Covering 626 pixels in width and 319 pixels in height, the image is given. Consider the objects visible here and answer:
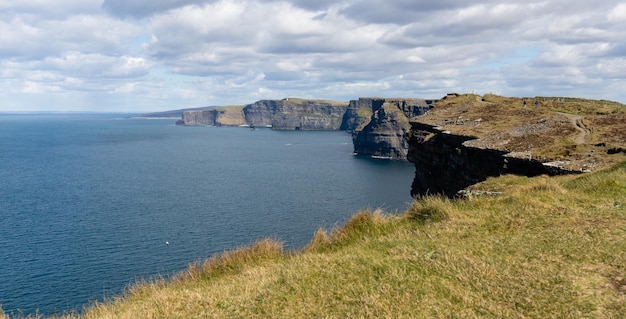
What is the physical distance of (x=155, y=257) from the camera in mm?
52969

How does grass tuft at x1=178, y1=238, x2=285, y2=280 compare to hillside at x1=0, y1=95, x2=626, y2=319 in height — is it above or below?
below

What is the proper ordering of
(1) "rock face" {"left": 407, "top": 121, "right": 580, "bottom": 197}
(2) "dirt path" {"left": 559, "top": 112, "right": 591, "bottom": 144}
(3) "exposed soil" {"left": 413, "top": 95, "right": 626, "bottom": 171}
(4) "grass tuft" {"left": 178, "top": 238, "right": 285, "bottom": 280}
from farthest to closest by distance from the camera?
(2) "dirt path" {"left": 559, "top": 112, "right": 591, "bottom": 144} < (1) "rock face" {"left": 407, "top": 121, "right": 580, "bottom": 197} < (3) "exposed soil" {"left": 413, "top": 95, "right": 626, "bottom": 171} < (4) "grass tuft" {"left": 178, "top": 238, "right": 285, "bottom": 280}

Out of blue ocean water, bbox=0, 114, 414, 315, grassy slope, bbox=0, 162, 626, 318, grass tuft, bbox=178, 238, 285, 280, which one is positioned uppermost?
grassy slope, bbox=0, 162, 626, 318

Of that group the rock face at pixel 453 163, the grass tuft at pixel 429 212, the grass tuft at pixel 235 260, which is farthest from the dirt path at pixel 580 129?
the grass tuft at pixel 235 260

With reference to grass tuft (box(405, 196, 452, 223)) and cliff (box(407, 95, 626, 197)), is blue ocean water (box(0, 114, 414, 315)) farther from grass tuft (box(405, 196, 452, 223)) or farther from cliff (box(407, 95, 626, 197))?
grass tuft (box(405, 196, 452, 223))

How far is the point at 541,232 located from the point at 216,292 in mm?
8943

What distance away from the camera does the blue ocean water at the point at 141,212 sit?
4759 cm

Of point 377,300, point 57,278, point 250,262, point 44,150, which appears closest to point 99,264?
point 57,278

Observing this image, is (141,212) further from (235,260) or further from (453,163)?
(235,260)

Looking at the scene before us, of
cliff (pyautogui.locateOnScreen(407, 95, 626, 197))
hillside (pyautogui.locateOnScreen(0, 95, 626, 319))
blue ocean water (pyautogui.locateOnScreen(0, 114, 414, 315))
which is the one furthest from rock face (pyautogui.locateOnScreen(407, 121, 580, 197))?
blue ocean water (pyautogui.locateOnScreen(0, 114, 414, 315))

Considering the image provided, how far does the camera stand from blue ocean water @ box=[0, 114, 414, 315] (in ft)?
156

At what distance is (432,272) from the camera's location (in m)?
9.78

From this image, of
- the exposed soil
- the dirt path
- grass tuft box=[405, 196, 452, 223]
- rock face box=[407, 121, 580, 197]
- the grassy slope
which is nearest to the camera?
the grassy slope

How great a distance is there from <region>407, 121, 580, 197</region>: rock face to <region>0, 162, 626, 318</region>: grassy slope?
14964 mm
